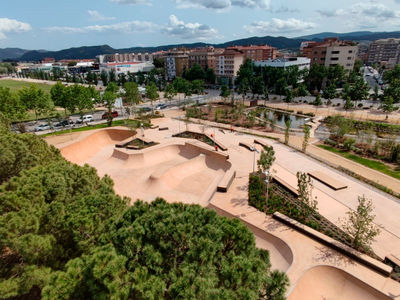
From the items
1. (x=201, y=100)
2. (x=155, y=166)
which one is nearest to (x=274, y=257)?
(x=155, y=166)

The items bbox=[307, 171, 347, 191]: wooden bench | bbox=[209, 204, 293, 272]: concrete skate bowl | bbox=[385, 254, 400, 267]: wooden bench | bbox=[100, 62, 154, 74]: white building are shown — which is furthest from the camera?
bbox=[100, 62, 154, 74]: white building

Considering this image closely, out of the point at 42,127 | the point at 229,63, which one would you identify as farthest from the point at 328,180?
the point at 229,63

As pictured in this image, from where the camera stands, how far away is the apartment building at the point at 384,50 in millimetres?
138500

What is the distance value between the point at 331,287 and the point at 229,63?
92059 millimetres

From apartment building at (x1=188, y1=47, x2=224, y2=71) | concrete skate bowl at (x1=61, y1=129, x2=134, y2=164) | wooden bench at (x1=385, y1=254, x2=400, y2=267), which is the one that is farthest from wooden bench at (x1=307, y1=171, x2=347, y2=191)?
apartment building at (x1=188, y1=47, x2=224, y2=71)

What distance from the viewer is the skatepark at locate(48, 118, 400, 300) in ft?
41.8

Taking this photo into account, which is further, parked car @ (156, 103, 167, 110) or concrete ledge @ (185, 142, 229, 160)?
parked car @ (156, 103, 167, 110)

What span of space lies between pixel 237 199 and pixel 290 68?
7127 cm

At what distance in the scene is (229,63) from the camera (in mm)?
94375

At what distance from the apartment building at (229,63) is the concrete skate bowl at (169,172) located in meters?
70.2

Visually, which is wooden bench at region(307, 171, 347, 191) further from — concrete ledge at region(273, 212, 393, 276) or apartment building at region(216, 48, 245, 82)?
apartment building at region(216, 48, 245, 82)

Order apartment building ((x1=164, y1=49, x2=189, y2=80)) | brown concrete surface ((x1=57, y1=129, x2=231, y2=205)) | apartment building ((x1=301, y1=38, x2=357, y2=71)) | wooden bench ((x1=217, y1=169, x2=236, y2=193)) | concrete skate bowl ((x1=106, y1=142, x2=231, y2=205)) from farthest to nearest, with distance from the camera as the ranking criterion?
apartment building ((x1=164, y1=49, x2=189, y2=80)) → apartment building ((x1=301, y1=38, x2=357, y2=71)) → brown concrete surface ((x1=57, y1=129, x2=231, y2=205)) → concrete skate bowl ((x1=106, y1=142, x2=231, y2=205)) → wooden bench ((x1=217, y1=169, x2=236, y2=193))

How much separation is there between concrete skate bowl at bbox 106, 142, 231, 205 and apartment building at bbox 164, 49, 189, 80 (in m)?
Answer: 86.3

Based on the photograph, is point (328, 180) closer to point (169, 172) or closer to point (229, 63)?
point (169, 172)
